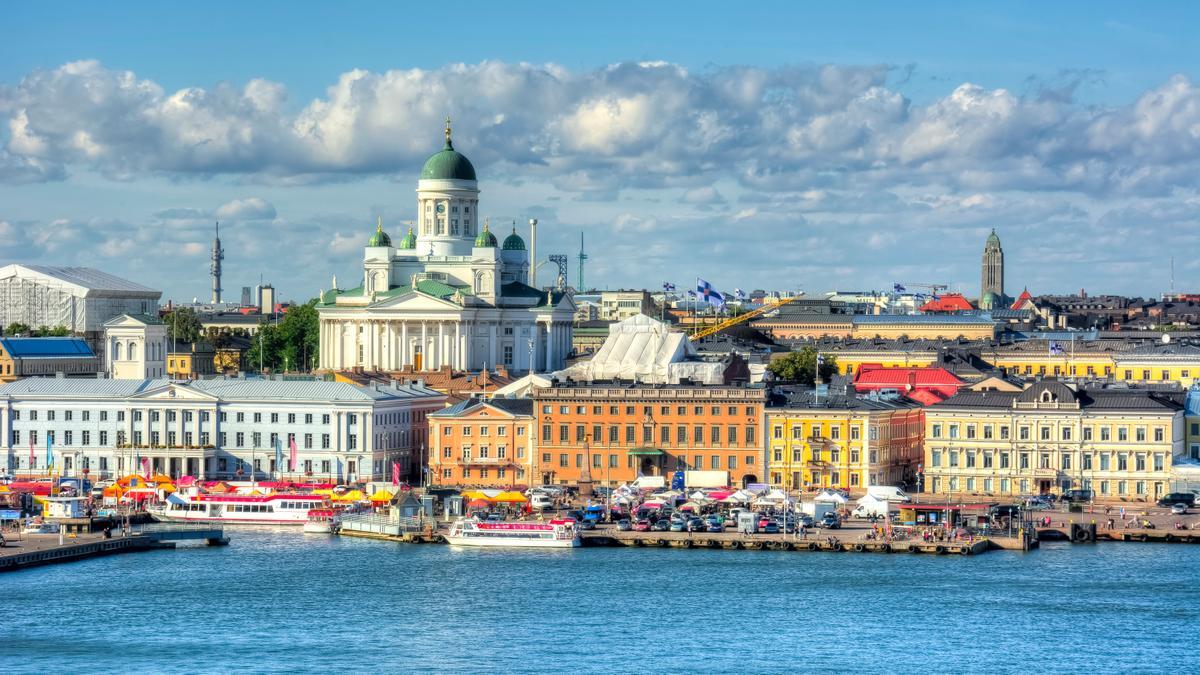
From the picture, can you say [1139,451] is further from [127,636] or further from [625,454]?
[127,636]

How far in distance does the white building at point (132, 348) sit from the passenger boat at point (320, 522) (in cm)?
4139

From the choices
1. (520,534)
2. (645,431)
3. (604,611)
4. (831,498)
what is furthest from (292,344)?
(604,611)

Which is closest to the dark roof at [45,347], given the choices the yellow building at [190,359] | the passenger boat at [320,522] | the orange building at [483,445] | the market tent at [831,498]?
the yellow building at [190,359]

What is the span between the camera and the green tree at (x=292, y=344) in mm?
141250

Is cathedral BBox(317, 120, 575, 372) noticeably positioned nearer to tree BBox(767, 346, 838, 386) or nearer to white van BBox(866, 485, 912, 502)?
tree BBox(767, 346, 838, 386)

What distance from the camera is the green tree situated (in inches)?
5561

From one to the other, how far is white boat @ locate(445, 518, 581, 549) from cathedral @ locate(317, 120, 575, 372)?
1796 inches

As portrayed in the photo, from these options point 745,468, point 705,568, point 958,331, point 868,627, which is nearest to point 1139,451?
point 745,468

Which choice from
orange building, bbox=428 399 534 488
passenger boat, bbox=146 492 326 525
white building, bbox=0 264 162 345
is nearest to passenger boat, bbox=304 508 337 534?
passenger boat, bbox=146 492 326 525

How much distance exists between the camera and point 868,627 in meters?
56.3

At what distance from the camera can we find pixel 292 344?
144m

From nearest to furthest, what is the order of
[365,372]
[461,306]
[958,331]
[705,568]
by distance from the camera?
[705,568] < [365,372] < [461,306] < [958,331]

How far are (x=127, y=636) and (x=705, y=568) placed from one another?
17.0 meters

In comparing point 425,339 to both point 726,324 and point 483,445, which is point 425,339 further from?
point 726,324
